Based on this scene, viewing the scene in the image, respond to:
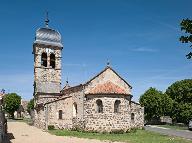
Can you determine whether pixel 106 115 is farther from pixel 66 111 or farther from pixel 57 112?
pixel 57 112

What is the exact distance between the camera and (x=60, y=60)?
44.3 meters

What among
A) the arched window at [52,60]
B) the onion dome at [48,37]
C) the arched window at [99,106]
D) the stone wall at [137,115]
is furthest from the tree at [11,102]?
the arched window at [99,106]

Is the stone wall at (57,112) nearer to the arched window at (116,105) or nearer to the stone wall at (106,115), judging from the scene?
the stone wall at (106,115)

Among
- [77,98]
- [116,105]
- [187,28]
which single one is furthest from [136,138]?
[187,28]

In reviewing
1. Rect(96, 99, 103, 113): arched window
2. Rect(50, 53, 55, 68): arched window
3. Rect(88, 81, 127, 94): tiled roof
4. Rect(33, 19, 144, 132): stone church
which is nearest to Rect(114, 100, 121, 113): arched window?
Rect(33, 19, 144, 132): stone church

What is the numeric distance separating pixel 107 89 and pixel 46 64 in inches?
546

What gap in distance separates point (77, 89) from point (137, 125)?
33.1 feet

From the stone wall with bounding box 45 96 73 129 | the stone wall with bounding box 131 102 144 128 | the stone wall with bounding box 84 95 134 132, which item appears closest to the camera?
the stone wall with bounding box 84 95 134 132

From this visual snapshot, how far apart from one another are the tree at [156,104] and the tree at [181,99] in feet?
4.76

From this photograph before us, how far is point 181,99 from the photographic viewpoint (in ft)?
189

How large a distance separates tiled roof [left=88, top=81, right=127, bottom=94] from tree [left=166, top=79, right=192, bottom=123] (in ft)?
77.0

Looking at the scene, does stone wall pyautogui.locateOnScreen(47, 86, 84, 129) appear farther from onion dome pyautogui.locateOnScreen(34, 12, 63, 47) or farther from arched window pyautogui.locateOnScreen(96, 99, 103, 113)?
onion dome pyautogui.locateOnScreen(34, 12, 63, 47)

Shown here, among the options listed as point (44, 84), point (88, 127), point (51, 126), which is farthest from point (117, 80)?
point (44, 84)

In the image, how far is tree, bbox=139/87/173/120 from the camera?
58.0 m
